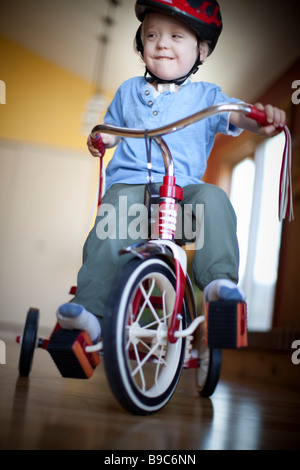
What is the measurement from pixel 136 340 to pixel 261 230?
3143 millimetres

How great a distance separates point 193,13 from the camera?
4.24 ft

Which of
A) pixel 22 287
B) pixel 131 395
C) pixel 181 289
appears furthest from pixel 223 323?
pixel 22 287

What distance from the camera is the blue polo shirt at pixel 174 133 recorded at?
52.6 inches

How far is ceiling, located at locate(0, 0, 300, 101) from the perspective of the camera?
3279 mm

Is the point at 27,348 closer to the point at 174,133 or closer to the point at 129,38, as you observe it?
the point at 174,133

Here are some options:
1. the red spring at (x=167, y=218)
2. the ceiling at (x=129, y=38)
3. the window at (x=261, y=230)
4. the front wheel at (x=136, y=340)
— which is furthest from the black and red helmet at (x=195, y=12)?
the window at (x=261, y=230)

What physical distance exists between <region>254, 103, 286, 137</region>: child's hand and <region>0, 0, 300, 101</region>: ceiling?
2024 mm

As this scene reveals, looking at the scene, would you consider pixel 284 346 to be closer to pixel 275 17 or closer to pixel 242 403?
pixel 242 403

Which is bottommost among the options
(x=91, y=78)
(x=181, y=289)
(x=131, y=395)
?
(x=131, y=395)

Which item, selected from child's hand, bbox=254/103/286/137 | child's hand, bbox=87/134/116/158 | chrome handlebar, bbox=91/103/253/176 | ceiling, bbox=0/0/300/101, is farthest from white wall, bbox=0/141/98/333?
child's hand, bbox=254/103/286/137

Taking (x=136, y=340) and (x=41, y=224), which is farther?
(x=41, y=224)

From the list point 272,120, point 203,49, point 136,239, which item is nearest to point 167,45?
point 203,49

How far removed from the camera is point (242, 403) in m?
1.56

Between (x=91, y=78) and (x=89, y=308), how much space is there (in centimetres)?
437
